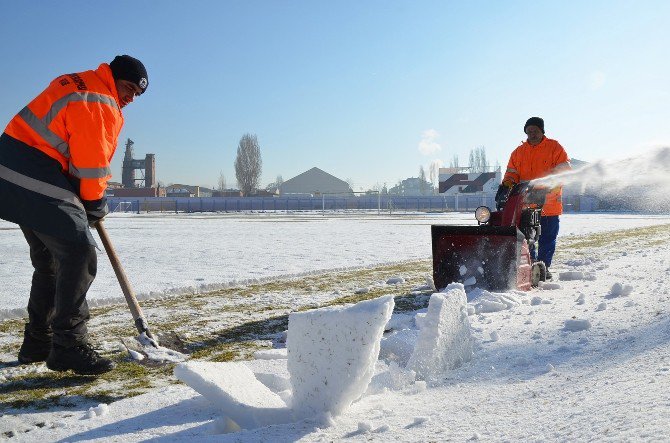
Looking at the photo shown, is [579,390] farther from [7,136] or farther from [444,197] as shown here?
[444,197]

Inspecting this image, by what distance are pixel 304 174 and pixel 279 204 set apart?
45.4m

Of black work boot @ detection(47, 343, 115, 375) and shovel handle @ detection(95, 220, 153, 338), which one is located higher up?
shovel handle @ detection(95, 220, 153, 338)

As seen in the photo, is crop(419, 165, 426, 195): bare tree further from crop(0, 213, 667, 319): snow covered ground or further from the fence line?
crop(0, 213, 667, 319): snow covered ground

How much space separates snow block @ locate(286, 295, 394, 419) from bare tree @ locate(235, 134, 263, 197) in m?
72.7

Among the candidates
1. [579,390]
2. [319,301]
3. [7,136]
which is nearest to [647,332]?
[579,390]

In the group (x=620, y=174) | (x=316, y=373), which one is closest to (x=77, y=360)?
(x=316, y=373)

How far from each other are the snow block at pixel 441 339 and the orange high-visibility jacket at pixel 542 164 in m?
3.21

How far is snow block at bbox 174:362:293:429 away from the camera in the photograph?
6.74ft

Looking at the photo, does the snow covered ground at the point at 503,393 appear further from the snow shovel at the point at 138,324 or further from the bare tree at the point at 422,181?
the bare tree at the point at 422,181

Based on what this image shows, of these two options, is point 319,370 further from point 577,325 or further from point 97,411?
point 577,325

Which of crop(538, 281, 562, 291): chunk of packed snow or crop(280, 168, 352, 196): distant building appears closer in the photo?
crop(538, 281, 562, 291): chunk of packed snow

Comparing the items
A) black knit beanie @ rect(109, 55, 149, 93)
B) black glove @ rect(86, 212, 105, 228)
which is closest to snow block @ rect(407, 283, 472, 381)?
black glove @ rect(86, 212, 105, 228)

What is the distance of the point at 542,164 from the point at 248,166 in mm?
69798

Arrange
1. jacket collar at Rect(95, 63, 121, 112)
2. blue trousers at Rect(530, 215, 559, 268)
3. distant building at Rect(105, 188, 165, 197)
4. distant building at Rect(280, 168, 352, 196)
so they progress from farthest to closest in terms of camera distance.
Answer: distant building at Rect(280, 168, 352, 196)
distant building at Rect(105, 188, 165, 197)
blue trousers at Rect(530, 215, 559, 268)
jacket collar at Rect(95, 63, 121, 112)
